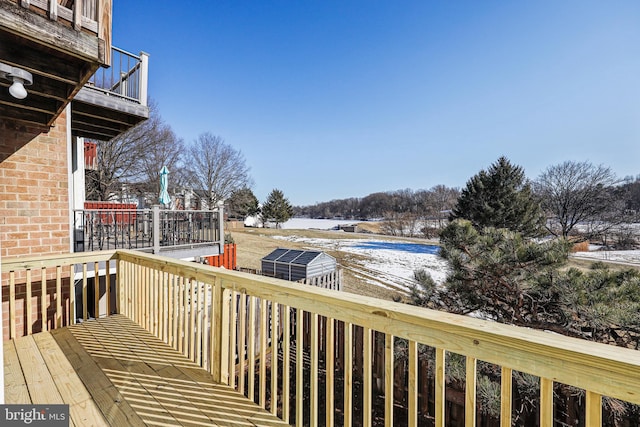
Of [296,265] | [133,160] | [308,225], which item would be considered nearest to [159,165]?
[133,160]

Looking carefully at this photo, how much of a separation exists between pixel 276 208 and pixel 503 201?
26.5 metres

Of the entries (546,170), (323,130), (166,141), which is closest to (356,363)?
(323,130)

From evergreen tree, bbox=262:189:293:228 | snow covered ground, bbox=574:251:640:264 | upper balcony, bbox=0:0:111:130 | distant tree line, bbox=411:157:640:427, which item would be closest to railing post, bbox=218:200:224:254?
upper balcony, bbox=0:0:111:130

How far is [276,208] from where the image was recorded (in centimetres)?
3819

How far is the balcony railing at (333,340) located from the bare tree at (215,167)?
21420mm

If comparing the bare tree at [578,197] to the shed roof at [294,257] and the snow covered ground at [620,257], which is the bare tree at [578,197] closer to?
the snow covered ground at [620,257]

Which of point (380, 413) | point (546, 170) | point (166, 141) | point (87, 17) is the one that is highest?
point (166, 141)

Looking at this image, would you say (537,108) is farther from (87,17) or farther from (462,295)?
Answer: (87,17)

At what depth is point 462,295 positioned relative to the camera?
4.07 m

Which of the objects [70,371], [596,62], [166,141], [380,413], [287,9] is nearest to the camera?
[70,371]

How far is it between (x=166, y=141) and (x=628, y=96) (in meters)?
24.7

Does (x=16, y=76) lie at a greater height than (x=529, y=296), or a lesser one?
greater

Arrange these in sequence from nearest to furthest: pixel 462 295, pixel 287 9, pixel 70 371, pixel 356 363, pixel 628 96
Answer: pixel 70 371 < pixel 462 295 < pixel 356 363 < pixel 287 9 < pixel 628 96

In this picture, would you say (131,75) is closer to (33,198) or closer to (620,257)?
(33,198)
